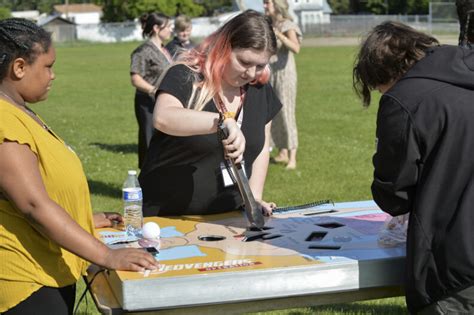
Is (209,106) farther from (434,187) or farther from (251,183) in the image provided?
(434,187)

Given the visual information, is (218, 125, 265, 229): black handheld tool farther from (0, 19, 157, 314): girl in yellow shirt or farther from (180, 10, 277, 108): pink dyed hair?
(0, 19, 157, 314): girl in yellow shirt

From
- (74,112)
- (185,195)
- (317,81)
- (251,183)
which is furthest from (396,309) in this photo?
(317,81)

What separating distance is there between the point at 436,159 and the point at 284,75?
7.05 m

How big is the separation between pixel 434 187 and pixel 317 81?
19.1m

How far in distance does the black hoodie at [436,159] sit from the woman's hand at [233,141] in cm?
72

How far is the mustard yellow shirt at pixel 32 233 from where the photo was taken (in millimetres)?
2367

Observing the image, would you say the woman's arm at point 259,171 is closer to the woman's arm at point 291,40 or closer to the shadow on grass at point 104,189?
the shadow on grass at point 104,189

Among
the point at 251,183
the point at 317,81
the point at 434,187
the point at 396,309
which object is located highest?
the point at 434,187

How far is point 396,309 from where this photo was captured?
15.1ft

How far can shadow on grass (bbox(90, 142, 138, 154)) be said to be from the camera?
11.2 metres

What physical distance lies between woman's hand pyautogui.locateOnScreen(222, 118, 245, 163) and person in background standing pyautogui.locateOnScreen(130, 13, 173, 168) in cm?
513

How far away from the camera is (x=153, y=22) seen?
8.45 metres

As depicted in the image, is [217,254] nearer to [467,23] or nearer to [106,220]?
[106,220]

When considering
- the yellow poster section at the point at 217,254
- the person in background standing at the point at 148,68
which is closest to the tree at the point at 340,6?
the person in background standing at the point at 148,68
